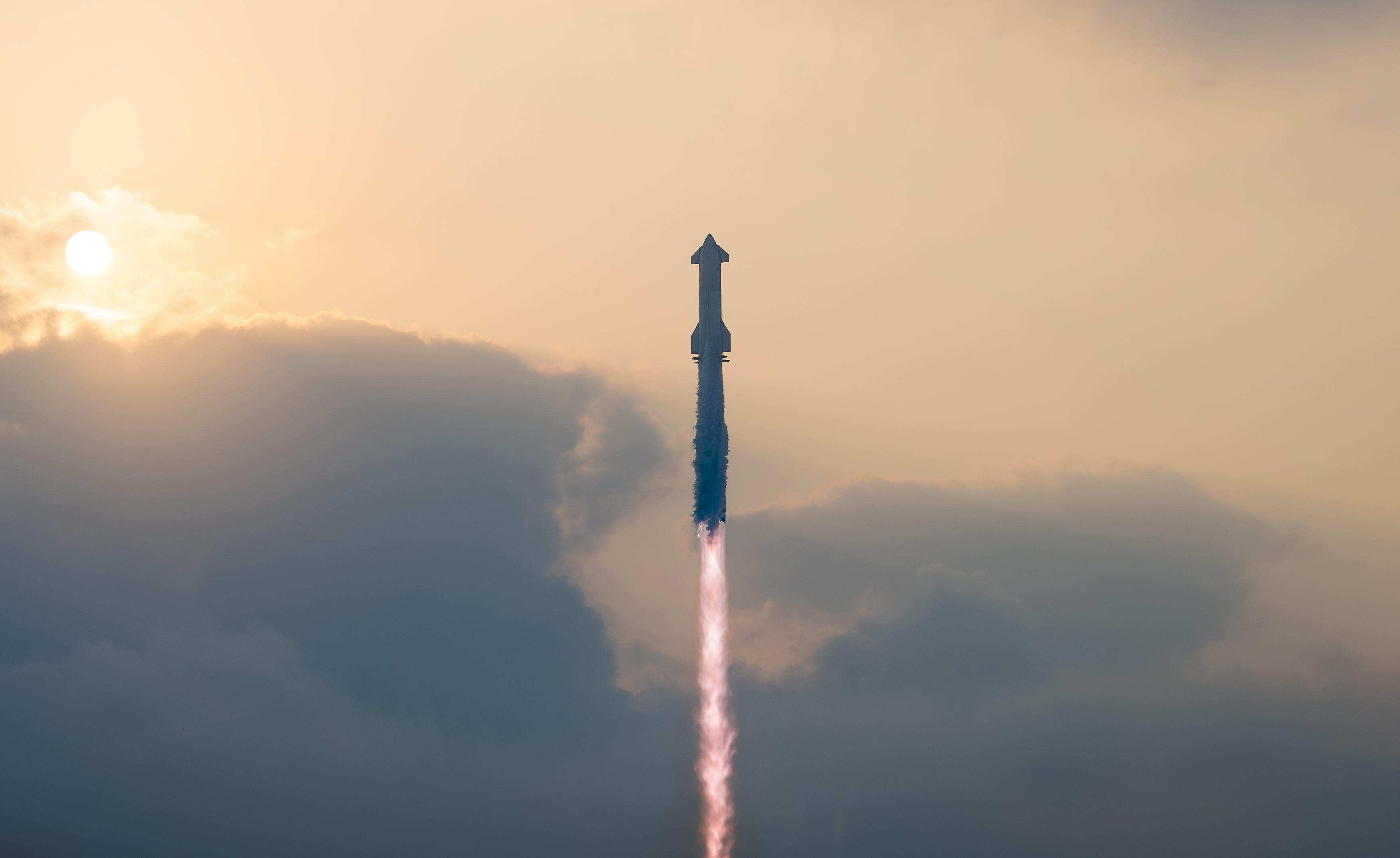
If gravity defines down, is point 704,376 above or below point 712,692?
above

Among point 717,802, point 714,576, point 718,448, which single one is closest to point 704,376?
point 718,448

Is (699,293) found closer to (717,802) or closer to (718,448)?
(718,448)

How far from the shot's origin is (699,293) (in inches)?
6644

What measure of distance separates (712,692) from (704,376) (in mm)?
39573

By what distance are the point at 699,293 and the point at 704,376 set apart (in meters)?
9.69

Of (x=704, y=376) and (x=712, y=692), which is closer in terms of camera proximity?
(x=704, y=376)

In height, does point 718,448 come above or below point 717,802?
above

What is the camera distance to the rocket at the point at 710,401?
164 m

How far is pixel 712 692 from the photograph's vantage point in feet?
593

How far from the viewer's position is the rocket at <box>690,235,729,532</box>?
164500 mm

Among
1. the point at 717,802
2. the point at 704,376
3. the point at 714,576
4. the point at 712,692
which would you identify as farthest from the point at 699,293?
the point at 717,802

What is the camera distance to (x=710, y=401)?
165000 mm

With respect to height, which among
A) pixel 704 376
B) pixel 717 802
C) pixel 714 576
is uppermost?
pixel 704 376

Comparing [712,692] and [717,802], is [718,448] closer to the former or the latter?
[712,692]
